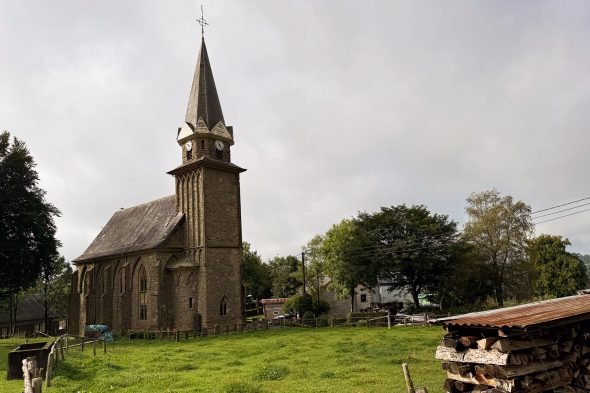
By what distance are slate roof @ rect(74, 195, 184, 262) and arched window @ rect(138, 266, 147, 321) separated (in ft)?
7.85

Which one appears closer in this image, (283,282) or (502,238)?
(502,238)

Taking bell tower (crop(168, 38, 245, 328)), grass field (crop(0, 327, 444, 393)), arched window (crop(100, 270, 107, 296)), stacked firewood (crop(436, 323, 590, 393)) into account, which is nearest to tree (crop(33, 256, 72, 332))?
arched window (crop(100, 270, 107, 296))

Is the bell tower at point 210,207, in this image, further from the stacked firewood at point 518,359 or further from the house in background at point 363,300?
the stacked firewood at point 518,359

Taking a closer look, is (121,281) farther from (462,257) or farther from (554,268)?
(554,268)

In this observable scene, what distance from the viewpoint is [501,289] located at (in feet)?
147

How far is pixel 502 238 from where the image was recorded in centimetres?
4431

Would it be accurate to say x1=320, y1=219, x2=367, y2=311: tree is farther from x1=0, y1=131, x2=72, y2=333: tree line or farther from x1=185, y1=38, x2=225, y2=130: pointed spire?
x1=0, y1=131, x2=72, y2=333: tree line

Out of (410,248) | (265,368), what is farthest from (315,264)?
(265,368)

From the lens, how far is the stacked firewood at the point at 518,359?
8.74 m

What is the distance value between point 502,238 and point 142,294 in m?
34.4

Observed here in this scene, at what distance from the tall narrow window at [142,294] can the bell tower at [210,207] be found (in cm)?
581

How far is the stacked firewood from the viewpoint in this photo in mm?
8742

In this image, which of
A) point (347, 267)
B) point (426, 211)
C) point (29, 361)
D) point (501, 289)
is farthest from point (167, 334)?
point (501, 289)

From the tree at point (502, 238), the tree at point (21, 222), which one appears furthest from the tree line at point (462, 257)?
the tree at point (21, 222)
